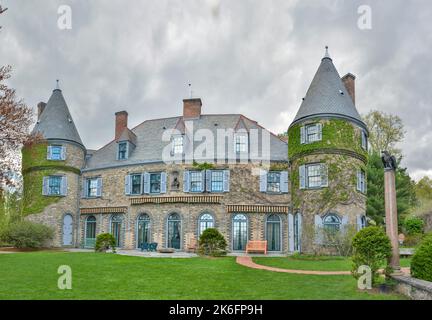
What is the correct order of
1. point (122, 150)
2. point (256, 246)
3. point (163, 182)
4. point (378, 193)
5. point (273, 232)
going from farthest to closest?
1. point (378, 193)
2. point (122, 150)
3. point (163, 182)
4. point (273, 232)
5. point (256, 246)

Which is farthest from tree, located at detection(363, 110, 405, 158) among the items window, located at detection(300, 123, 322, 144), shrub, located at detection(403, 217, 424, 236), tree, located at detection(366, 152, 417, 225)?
window, located at detection(300, 123, 322, 144)

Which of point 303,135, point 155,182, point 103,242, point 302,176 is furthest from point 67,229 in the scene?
point 303,135

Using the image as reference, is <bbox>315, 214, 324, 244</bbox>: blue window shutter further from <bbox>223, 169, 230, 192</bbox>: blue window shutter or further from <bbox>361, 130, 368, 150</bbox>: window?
<bbox>223, 169, 230, 192</bbox>: blue window shutter

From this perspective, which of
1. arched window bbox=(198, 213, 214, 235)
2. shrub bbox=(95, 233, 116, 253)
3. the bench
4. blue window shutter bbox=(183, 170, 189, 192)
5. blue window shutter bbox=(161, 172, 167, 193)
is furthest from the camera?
blue window shutter bbox=(161, 172, 167, 193)

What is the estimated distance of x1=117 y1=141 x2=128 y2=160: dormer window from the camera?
95.1ft

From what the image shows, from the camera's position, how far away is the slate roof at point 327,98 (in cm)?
2352

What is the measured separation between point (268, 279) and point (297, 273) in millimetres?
1987

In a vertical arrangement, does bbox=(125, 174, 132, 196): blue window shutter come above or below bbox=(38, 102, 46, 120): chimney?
below

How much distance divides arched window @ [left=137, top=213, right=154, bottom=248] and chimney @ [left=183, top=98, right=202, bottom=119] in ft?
27.3

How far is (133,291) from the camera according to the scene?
1021 cm

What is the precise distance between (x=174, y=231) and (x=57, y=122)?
40.4 ft

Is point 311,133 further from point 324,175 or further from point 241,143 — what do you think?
point 241,143

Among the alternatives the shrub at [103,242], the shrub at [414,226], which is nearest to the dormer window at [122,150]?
the shrub at [103,242]

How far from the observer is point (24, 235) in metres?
25.7
